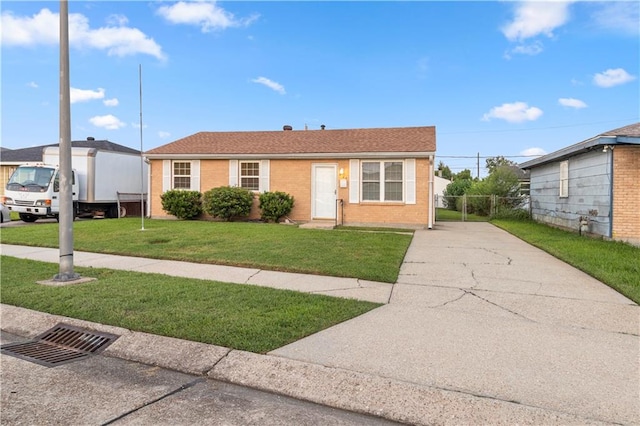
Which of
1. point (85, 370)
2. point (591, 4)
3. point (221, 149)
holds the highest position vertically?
point (591, 4)

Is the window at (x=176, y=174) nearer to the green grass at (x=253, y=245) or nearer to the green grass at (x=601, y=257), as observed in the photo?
the green grass at (x=253, y=245)

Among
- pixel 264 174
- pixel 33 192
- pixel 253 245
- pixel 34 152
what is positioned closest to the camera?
pixel 253 245

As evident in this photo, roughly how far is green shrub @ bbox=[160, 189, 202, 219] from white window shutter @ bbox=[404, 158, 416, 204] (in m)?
8.68

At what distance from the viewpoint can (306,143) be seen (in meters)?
17.6

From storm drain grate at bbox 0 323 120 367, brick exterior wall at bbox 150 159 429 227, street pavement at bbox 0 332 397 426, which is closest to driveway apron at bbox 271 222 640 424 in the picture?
street pavement at bbox 0 332 397 426

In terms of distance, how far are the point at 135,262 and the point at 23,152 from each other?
25.2 meters

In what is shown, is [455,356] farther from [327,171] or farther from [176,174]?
[176,174]

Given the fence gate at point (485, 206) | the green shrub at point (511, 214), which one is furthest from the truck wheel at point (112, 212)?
the green shrub at point (511, 214)

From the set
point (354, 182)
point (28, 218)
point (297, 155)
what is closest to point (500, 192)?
point (354, 182)

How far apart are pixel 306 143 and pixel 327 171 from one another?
200 cm

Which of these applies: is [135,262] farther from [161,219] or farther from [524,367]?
[161,219]

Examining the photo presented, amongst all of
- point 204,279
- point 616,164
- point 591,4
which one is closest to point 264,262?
point 204,279

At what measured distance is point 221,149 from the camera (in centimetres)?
1758

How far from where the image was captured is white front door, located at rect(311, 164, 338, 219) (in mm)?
16359
